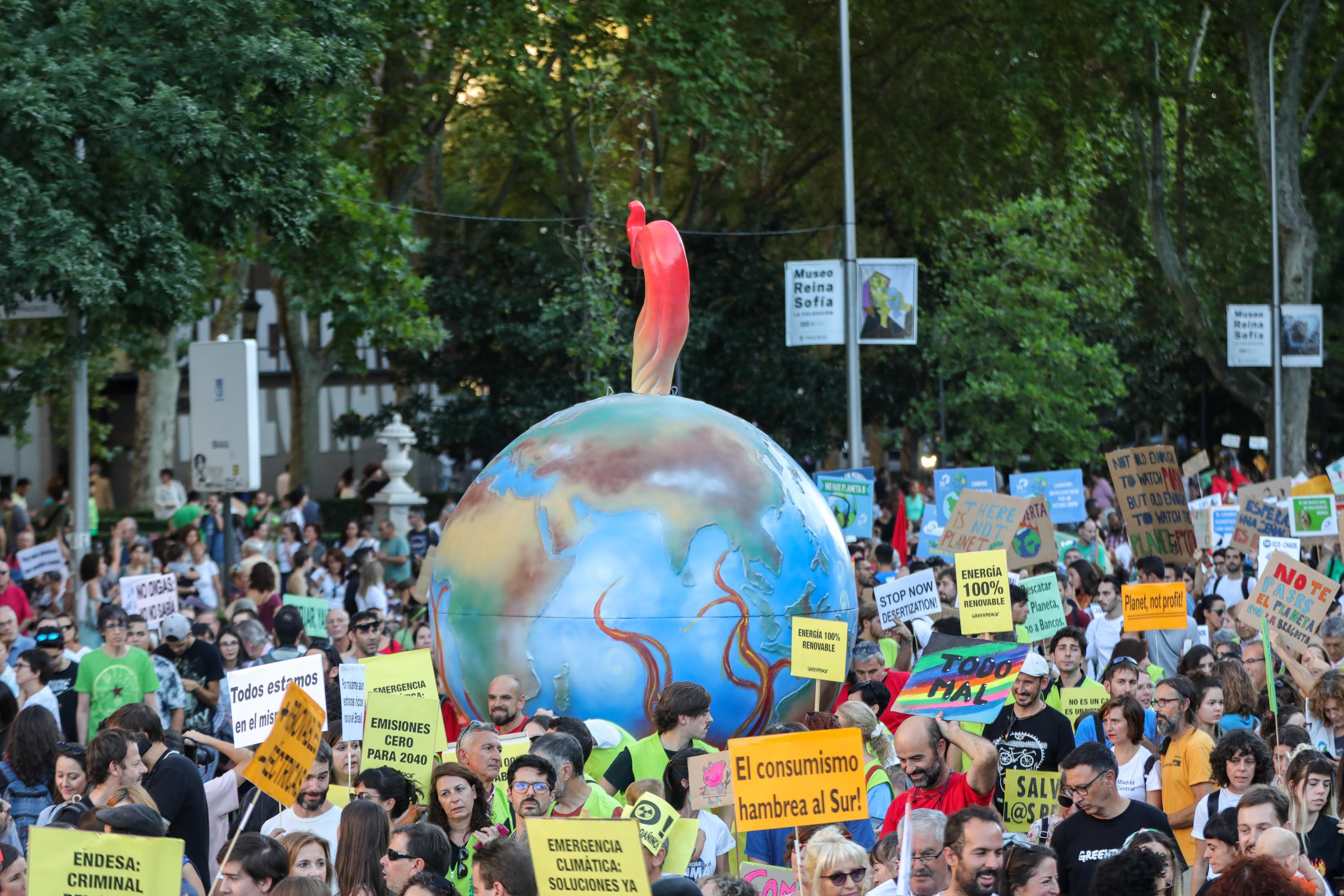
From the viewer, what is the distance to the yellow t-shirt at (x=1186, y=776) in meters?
8.21

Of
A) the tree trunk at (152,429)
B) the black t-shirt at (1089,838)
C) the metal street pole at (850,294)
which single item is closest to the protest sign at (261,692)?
the black t-shirt at (1089,838)

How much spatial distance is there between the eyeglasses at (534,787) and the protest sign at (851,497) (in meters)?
10.3

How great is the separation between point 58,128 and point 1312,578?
10.8 metres

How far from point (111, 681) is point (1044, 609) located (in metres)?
6.06

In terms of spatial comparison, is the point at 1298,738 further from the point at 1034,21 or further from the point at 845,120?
the point at 1034,21

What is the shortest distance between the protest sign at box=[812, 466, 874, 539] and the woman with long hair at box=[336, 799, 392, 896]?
35.5ft

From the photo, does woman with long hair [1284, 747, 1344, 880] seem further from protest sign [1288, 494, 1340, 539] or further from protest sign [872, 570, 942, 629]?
protest sign [1288, 494, 1340, 539]

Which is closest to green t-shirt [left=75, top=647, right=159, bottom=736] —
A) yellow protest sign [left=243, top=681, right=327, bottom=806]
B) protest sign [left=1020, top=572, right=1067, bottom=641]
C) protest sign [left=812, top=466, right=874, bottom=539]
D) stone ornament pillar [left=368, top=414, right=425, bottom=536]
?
yellow protest sign [left=243, top=681, right=327, bottom=806]

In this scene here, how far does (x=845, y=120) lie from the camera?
75.5 feet

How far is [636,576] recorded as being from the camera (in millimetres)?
10023

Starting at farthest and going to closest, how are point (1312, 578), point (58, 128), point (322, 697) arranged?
point (58, 128), point (1312, 578), point (322, 697)

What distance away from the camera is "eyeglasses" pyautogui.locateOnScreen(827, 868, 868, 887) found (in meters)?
5.98

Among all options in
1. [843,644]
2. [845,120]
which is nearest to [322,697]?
[843,644]

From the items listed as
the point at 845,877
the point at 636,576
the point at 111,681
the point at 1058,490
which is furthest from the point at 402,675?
the point at 1058,490
